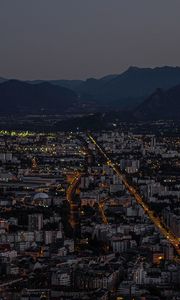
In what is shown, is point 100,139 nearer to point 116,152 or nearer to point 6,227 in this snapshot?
point 116,152

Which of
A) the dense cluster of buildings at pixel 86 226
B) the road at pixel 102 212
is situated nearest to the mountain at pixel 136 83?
the dense cluster of buildings at pixel 86 226

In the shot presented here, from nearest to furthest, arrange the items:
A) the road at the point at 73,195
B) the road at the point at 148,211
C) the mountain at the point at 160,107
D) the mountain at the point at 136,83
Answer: the road at the point at 148,211
the road at the point at 73,195
the mountain at the point at 160,107
the mountain at the point at 136,83

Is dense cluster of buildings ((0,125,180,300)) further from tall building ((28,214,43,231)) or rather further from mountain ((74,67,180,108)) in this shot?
mountain ((74,67,180,108))

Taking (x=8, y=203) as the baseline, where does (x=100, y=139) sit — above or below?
above

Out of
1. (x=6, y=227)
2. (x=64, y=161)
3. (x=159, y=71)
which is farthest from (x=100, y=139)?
(x=159, y=71)

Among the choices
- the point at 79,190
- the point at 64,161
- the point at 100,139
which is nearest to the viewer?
the point at 79,190

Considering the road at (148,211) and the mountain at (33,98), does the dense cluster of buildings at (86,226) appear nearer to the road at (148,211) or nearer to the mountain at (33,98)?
the road at (148,211)
